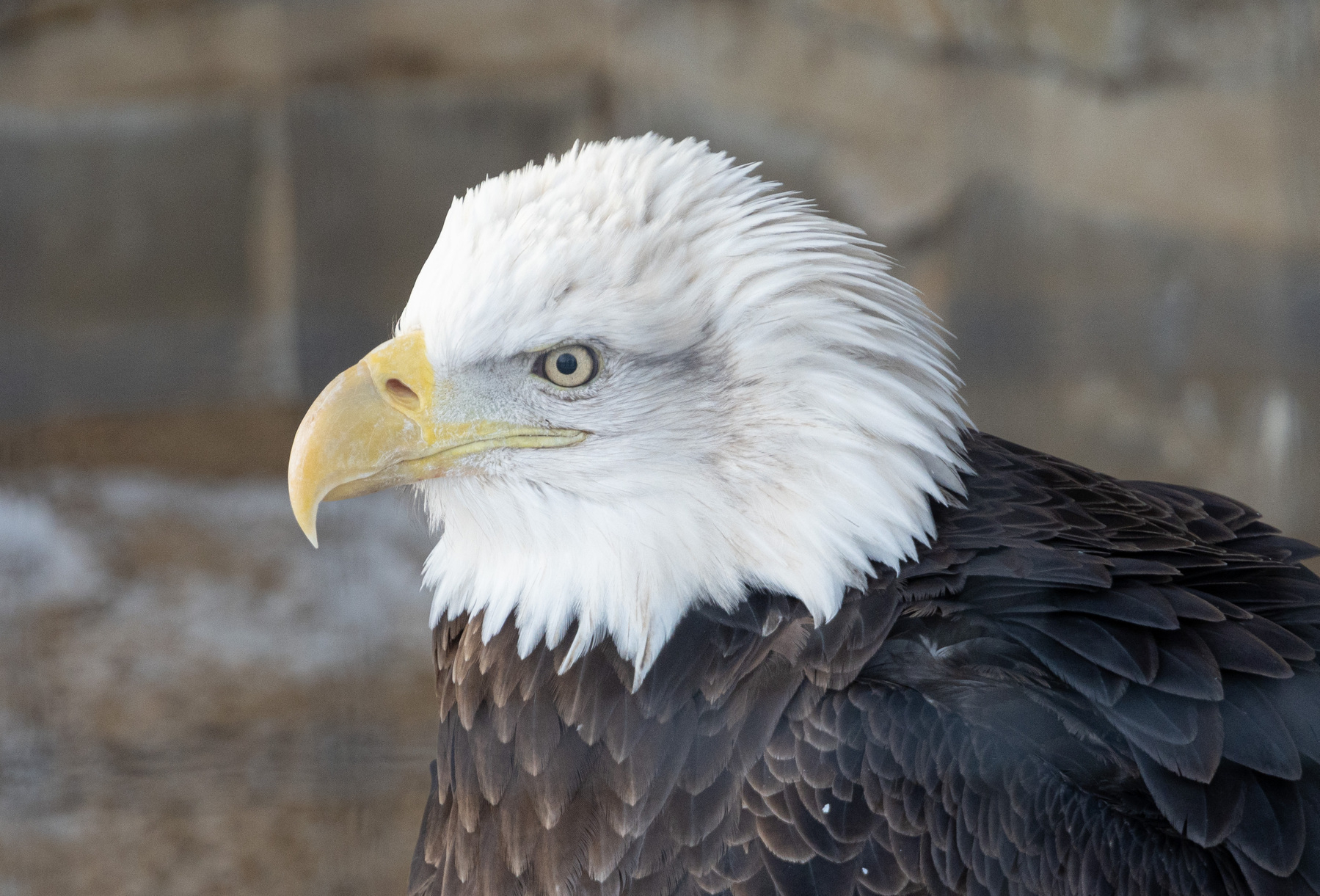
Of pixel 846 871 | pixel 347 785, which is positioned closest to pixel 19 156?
pixel 347 785

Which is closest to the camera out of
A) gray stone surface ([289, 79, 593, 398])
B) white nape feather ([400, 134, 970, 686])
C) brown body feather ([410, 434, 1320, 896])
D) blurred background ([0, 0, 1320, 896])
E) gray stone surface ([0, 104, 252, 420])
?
brown body feather ([410, 434, 1320, 896])

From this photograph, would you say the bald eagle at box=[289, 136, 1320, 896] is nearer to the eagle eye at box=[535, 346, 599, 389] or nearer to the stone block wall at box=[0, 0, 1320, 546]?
the eagle eye at box=[535, 346, 599, 389]

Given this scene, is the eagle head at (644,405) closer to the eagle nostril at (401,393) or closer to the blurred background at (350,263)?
the eagle nostril at (401,393)

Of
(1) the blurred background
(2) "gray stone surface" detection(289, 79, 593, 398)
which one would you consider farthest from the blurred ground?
(2) "gray stone surface" detection(289, 79, 593, 398)

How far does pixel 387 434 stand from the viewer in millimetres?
1192

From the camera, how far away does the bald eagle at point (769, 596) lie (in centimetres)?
101

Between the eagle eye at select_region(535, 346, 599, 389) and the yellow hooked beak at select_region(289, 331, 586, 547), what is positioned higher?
the eagle eye at select_region(535, 346, 599, 389)

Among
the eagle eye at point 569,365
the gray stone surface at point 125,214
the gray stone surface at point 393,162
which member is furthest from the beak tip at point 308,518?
the gray stone surface at point 125,214

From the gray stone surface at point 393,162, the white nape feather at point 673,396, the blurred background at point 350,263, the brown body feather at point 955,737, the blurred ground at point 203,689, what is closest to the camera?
the brown body feather at point 955,737

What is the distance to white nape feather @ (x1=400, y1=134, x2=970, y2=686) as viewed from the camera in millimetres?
1148

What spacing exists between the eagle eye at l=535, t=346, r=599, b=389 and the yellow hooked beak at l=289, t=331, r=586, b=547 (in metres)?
0.05

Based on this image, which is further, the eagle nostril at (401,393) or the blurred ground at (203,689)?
the blurred ground at (203,689)

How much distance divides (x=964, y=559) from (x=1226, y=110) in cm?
185

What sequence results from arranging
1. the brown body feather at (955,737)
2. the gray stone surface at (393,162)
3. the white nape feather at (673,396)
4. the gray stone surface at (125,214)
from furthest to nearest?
the gray stone surface at (125,214), the gray stone surface at (393,162), the white nape feather at (673,396), the brown body feather at (955,737)
